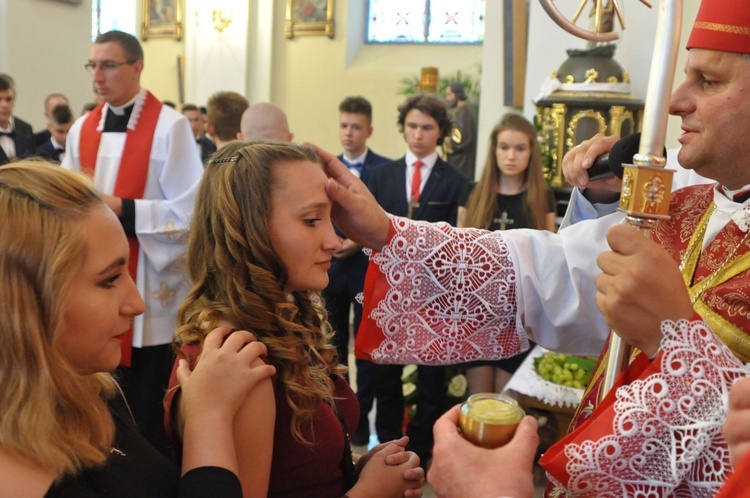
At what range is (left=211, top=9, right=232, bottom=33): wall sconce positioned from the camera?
45.8 ft

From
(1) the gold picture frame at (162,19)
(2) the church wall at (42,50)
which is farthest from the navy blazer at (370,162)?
(1) the gold picture frame at (162,19)

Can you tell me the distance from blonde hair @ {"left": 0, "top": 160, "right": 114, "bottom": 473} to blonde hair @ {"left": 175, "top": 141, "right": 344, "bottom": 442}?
17.0 inches

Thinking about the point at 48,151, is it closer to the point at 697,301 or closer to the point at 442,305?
the point at 442,305

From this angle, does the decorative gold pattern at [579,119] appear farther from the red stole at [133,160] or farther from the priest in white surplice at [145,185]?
the red stole at [133,160]

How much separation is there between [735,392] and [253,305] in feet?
3.41

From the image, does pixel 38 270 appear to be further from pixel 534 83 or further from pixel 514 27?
pixel 514 27

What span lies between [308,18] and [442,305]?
1256 centimetres

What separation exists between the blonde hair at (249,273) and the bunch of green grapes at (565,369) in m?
2.42

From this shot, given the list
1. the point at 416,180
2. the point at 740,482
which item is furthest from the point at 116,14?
the point at 740,482

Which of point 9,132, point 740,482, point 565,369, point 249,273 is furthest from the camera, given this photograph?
point 9,132

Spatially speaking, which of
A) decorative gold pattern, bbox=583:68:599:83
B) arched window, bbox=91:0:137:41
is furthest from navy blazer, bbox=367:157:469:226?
arched window, bbox=91:0:137:41

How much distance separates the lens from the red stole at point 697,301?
4.60ft

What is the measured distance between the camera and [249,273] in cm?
181

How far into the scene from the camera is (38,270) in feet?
4.27
